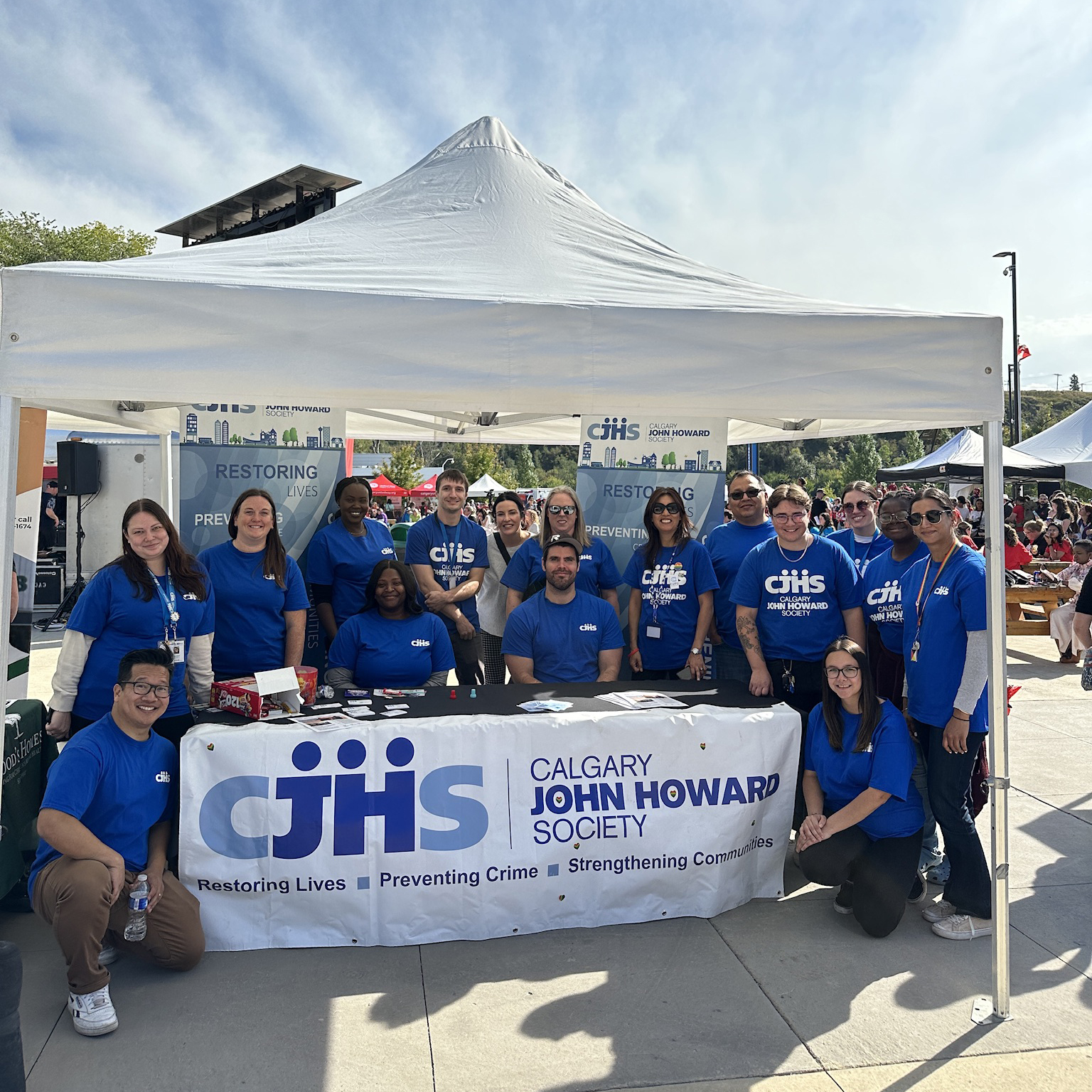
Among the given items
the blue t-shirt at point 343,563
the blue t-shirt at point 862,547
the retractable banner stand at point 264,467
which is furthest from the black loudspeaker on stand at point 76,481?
the blue t-shirt at point 862,547

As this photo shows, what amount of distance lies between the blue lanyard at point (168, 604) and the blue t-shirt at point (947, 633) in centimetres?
275

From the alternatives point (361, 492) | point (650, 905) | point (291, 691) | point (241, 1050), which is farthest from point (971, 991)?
point (361, 492)

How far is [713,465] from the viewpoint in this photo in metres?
6.06

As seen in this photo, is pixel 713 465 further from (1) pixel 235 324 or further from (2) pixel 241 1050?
(2) pixel 241 1050

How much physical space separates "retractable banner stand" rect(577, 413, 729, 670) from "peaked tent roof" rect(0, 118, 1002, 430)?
2732 millimetres

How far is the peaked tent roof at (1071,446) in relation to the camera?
456 inches

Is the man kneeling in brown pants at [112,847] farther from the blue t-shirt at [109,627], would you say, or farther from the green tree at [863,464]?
the green tree at [863,464]

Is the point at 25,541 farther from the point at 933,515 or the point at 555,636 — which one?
the point at 933,515

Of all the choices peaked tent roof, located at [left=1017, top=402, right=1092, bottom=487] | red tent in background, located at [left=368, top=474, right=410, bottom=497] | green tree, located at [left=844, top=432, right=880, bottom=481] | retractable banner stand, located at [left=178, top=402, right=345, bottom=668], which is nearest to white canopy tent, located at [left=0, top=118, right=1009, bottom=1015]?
retractable banner stand, located at [left=178, top=402, right=345, bottom=668]

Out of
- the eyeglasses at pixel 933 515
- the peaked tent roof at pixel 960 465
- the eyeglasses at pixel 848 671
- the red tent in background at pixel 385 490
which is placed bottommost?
the eyeglasses at pixel 848 671

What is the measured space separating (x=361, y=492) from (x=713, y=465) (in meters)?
2.55

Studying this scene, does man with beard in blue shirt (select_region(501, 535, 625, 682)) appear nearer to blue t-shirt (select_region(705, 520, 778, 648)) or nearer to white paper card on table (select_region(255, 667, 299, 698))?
blue t-shirt (select_region(705, 520, 778, 648))

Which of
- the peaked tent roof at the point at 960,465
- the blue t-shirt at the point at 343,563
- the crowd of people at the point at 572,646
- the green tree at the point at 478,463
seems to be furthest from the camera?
the green tree at the point at 478,463

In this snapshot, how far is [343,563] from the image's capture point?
460 cm
